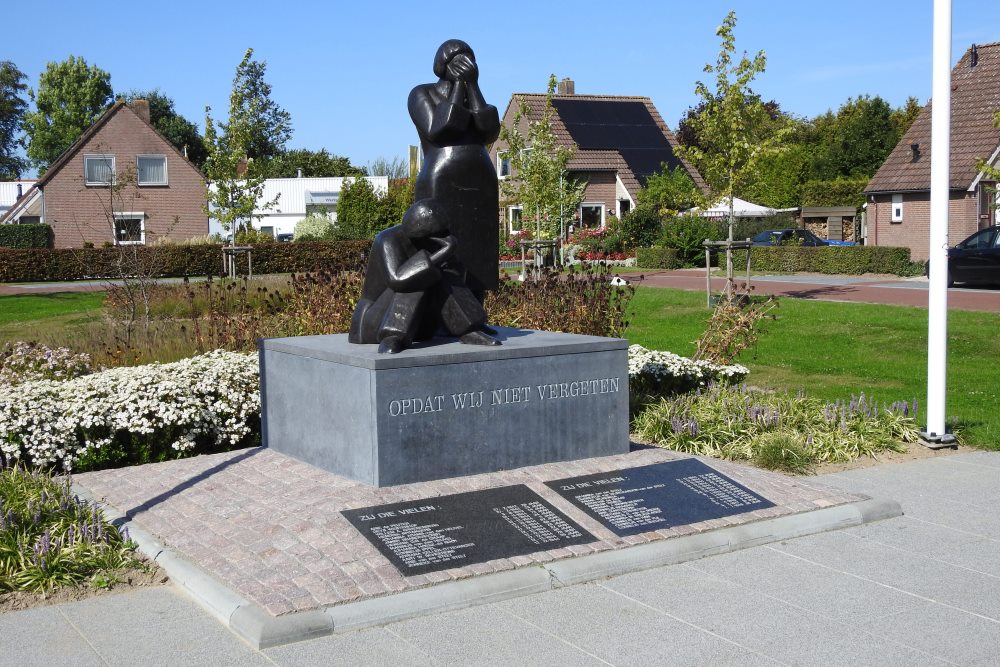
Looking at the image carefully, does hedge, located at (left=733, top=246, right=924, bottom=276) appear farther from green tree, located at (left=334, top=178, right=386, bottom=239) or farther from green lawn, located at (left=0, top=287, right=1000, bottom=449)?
green tree, located at (left=334, top=178, right=386, bottom=239)

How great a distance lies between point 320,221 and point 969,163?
2473 cm

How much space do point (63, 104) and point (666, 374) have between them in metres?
82.9

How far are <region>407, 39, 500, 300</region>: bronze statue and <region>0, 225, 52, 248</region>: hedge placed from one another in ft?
129

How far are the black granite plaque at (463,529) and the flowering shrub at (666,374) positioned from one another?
12.7ft

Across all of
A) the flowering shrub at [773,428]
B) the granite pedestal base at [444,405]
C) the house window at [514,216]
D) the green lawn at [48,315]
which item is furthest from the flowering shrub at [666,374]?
the house window at [514,216]

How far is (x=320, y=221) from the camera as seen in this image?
145ft

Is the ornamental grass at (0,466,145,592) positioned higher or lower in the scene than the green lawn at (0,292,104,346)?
lower

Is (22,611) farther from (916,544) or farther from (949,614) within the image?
(916,544)

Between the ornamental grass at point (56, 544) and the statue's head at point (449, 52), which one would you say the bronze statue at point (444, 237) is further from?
the ornamental grass at point (56, 544)

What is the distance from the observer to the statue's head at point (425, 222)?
25.7ft

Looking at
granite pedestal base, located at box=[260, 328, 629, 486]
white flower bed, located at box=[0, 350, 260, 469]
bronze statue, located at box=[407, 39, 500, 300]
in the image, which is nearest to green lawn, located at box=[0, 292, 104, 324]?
white flower bed, located at box=[0, 350, 260, 469]

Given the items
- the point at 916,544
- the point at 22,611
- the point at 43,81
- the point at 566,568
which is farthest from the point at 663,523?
the point at 43,81

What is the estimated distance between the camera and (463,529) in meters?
6.29

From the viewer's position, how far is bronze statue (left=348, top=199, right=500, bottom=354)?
7.73 meters
